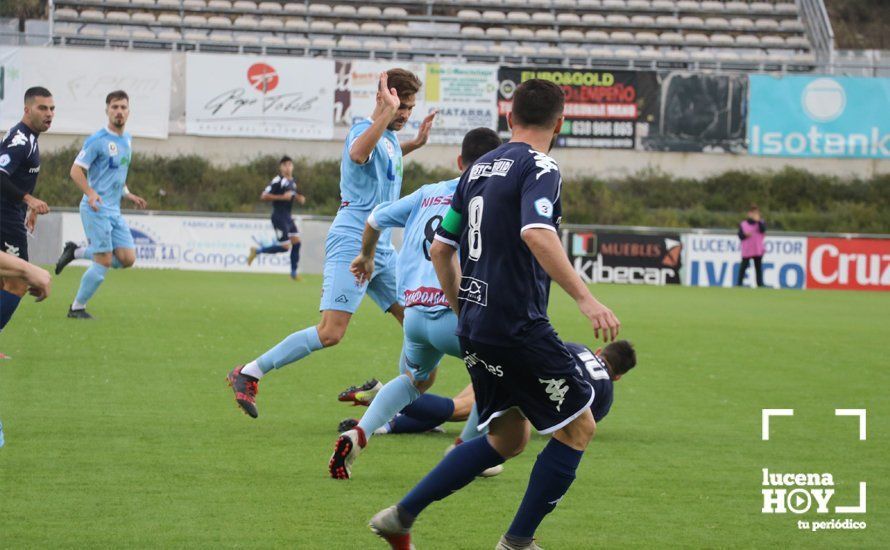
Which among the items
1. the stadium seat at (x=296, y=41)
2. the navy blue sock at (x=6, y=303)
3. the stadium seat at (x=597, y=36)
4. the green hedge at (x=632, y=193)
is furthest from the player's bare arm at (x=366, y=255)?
the stadium seat at (x=597, y=36)

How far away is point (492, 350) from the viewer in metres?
4.45

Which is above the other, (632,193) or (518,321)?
(518,321)

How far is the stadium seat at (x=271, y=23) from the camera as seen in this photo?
37.5 meters

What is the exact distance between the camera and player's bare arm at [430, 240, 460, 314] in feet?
15.6

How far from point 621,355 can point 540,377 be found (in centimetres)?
288

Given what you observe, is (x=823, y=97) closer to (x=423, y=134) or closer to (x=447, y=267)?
(x=423, y=134)

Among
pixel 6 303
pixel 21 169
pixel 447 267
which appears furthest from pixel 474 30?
pixel 447 267

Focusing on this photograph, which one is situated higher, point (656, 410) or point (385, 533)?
point (385, 533)

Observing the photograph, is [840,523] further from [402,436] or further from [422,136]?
[422,136]

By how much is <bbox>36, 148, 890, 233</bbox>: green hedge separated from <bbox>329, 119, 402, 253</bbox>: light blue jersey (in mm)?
26835

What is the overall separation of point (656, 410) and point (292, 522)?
4196mm

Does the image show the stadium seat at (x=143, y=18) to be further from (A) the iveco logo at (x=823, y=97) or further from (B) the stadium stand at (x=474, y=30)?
(A) the iveco logo at (x=823, y=97)

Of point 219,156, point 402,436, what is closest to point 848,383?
point 402,436

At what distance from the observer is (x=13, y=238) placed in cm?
1027
